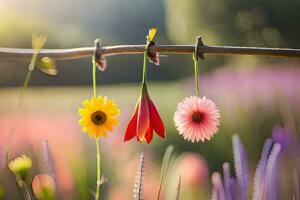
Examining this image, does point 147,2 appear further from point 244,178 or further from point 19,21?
point 244,178

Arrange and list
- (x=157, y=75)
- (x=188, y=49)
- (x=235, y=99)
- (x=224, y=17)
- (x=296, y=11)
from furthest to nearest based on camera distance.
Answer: (x=157, y=75) < (x=224, y=17) < (x=296, y=11) < (x=235, y=99) < (x=188, y=49)

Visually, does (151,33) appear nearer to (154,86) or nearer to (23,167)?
(23,167)

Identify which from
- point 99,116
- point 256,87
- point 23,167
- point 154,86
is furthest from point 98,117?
point 154,86

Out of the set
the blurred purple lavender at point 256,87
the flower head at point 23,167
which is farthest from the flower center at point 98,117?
the blurred purple lavender at point 256,87

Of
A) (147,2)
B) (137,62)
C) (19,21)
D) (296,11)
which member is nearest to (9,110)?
(147,2)

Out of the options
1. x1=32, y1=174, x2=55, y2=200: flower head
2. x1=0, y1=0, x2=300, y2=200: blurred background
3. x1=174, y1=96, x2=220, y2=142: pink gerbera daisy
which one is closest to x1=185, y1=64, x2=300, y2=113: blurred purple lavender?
x1=0, y1=0, x2=300, y2=200: blurred background
